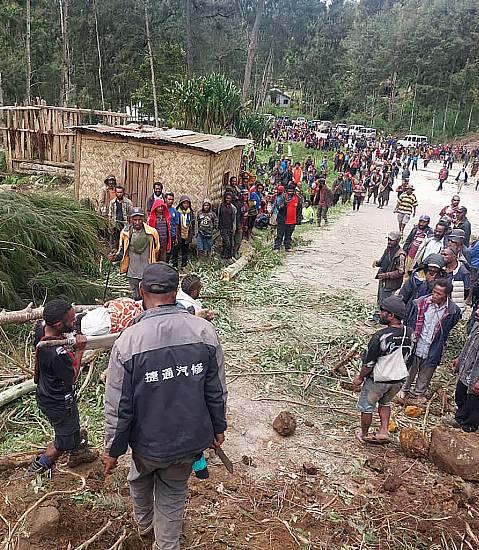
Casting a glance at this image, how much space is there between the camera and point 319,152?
39.1 metres

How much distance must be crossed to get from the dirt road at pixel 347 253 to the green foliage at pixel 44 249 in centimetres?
389

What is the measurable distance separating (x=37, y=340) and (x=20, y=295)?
318cm

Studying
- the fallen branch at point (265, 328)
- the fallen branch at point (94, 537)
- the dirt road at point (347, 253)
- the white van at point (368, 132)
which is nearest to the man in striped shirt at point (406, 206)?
the dirt road at point (347, 253)

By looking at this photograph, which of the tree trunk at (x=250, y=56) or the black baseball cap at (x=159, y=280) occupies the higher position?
the tree trunk at (x=250, y=56)

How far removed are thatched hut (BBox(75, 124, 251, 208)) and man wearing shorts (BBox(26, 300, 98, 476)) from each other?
730cm

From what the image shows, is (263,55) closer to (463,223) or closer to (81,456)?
(463,223)

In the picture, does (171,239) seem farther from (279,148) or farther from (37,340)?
(279,148)

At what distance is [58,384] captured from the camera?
3.71 metres

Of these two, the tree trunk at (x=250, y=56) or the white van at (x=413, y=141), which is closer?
the tree trunk at (x=250, y=56)

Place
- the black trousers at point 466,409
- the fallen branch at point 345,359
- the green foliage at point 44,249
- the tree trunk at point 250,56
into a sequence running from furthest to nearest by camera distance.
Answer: the tree trunk at point 250,56 < the green foliage at point 44,249 < the fallen branch at point 345,359 < the black trousers at point 466,409

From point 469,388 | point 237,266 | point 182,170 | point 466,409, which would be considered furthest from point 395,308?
point 182,170

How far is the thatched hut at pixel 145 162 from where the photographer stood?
10734mm

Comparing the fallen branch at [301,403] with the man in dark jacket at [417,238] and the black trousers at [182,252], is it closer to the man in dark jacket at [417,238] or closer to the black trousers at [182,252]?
the man in dark jacket at [417,238]

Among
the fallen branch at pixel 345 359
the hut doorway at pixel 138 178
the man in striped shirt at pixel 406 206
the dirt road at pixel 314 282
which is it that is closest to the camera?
the dirt road at pixel 314 282
